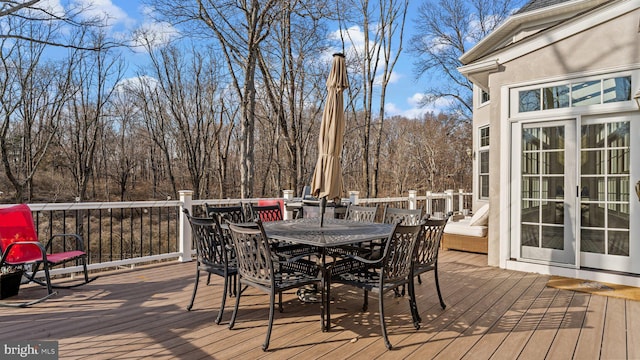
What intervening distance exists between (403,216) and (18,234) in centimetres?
416

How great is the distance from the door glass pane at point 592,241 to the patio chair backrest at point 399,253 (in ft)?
9.43

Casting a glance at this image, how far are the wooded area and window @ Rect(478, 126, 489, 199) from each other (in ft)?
14.2

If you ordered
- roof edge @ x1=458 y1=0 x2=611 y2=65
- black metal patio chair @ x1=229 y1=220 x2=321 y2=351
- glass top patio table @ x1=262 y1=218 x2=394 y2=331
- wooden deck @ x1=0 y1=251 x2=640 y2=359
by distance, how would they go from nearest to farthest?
wooden deck @ x1=0 y1=251 x2=640 y2=359, black metal patio chair @ x1=229 y1=220 x2=321 y2=351, glass top patio table @ x1=262 y1=218 x2=394 y2=331, roof edge @ x1=458 y1=0 x2=611 y2=65

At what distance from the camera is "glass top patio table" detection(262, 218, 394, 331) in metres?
2.88

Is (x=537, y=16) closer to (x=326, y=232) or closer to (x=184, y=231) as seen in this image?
(x=326, y=232)

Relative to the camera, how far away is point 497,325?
9.76 ft

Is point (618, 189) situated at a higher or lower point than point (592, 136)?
lower

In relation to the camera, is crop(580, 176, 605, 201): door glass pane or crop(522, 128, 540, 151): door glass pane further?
crop(522, 128, 540, 151): door glass pane

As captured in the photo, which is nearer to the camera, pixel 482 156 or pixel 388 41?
pixel 482 156

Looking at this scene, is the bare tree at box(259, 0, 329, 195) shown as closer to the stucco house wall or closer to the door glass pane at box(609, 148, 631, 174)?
the stucco house wall

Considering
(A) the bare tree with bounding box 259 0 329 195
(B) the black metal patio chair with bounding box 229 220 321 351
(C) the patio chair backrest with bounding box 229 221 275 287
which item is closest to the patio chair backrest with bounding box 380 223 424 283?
(B) the black metal patio chair with bounding box 229 220 321 351

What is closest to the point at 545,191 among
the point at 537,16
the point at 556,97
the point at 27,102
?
the point at 556,97

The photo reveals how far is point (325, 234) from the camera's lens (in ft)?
10.6

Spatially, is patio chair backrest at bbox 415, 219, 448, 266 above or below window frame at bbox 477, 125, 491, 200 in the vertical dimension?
below
